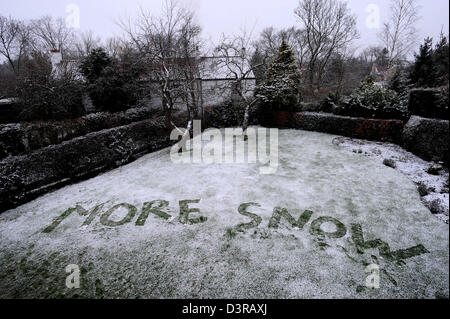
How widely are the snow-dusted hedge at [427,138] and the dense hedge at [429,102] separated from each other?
327 millimetres

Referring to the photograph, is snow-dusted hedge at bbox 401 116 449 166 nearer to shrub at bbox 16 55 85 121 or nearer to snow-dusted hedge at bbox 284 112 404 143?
snow-dusted hedge at bbox 284 112 404 143

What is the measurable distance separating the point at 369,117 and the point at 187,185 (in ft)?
34.6

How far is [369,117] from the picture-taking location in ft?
38.5

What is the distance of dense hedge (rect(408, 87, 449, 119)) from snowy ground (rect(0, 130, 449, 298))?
3395 mm

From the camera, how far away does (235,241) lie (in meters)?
4.89

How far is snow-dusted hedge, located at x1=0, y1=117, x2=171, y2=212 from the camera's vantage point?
735 cm

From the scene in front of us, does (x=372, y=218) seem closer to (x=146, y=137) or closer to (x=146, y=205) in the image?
(x=146, y=205)

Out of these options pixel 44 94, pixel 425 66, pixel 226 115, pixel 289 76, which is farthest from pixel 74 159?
pixel 425 66

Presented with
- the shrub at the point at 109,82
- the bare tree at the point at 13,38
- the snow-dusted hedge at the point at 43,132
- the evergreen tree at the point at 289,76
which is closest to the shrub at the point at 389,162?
the evergreen tree at the point at 289,76

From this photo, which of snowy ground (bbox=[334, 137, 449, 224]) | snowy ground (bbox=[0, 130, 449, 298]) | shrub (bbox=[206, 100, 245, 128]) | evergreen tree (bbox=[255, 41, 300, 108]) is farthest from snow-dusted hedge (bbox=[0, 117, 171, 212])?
snowy ground (bbox=[334, 137, 449, 224])

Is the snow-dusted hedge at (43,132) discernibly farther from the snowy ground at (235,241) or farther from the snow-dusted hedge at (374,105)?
the snow-dusted hedge at (374,105)

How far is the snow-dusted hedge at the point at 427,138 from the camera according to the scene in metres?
7.82
